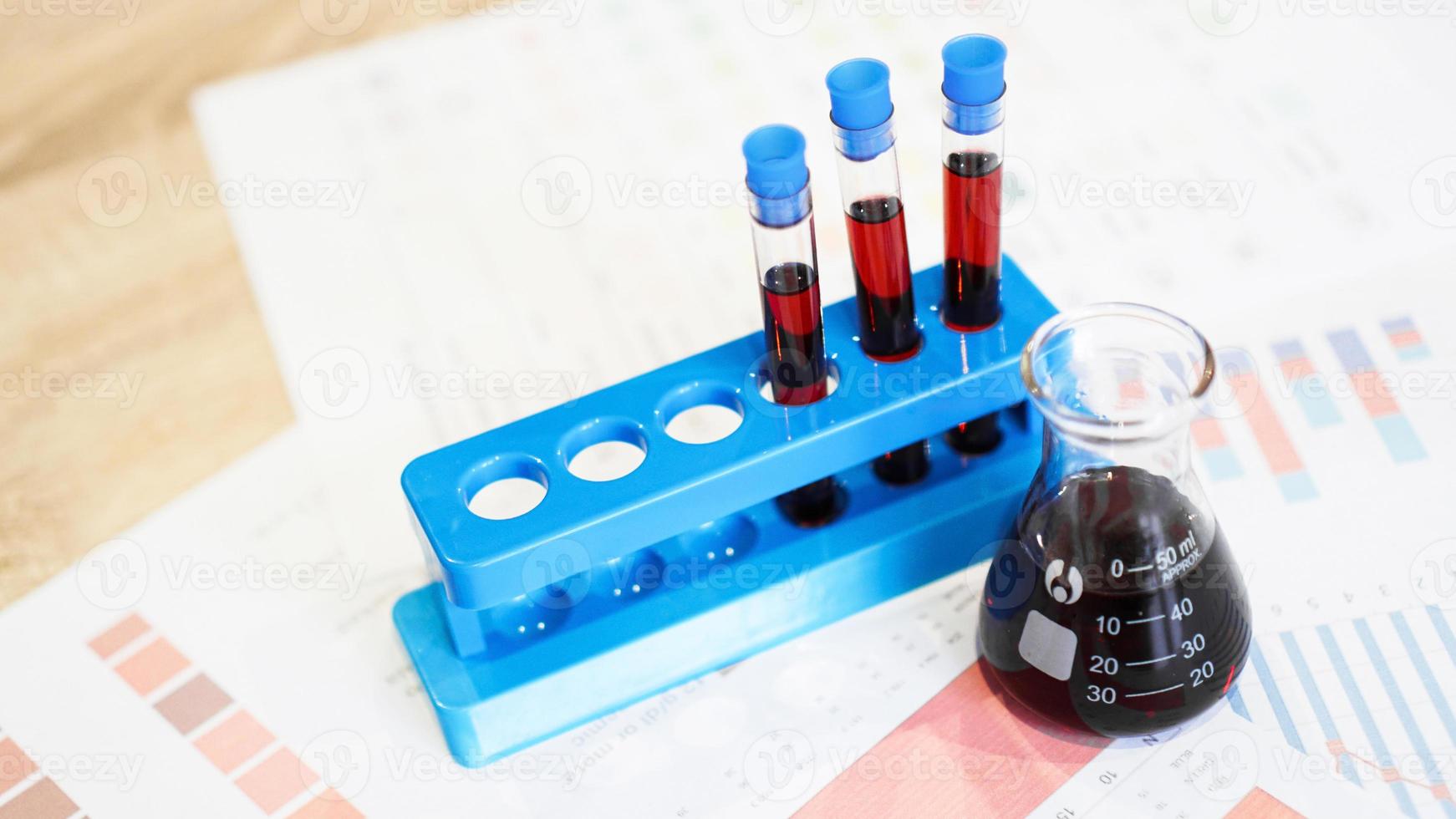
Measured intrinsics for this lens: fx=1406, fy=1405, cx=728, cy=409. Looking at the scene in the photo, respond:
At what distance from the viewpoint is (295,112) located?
123 centimetres

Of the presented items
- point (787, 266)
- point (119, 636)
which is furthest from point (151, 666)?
point (787, 266)

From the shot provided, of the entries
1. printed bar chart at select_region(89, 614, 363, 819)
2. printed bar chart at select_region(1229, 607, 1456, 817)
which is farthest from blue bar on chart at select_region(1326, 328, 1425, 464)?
printed bar chart at select_region(89, 614, 363, 819)

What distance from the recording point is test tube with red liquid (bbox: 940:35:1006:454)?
697mm

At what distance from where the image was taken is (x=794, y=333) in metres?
0.74

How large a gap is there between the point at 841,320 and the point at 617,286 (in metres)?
0.31

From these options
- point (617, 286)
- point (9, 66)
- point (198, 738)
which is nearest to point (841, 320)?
point (617, 286)

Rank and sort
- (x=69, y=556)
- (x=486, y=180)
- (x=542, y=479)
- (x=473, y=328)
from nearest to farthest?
1. (x=542, y=479)
2. (x=69, y=556)
3. (x=473, y=328)
4. (x=486, y=180)

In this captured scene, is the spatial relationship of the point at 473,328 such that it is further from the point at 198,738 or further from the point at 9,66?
the point at 9,66

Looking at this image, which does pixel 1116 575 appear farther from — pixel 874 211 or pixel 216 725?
pixel 216 725

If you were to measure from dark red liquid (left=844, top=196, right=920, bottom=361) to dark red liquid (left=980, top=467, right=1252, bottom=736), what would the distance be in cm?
12

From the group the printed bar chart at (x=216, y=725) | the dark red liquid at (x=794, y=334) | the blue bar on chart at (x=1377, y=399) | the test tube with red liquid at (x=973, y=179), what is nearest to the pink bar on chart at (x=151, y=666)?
the printed bar chart at (x=216, y=725)

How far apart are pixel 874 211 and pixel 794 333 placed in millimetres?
77

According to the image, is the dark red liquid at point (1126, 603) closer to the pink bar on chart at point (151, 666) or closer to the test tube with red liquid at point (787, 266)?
the test tube with red liquid at point (787, 266)

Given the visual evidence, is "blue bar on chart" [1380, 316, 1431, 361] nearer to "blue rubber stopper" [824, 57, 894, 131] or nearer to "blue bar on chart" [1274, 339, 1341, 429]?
"blue bar on chart" [1274, 339, 1341, 429]
